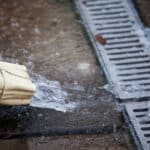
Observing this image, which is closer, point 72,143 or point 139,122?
point 72,143

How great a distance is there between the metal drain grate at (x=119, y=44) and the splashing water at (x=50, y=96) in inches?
10.6

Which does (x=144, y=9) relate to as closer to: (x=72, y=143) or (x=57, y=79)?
(x=57, y=79)

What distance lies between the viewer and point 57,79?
8.21ft

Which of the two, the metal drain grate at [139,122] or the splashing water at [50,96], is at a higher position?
the splashing water at [50,96]

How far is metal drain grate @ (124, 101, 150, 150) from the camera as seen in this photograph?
7.30 feet

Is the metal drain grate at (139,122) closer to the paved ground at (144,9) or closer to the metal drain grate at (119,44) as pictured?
the metal drain grate at (119,44)

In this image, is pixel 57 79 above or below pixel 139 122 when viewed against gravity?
above

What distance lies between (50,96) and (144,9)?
0.93 metres

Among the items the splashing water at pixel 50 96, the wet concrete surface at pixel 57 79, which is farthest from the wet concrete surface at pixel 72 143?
the splashing water at pixel 50 96

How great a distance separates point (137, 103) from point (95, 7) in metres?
0.84

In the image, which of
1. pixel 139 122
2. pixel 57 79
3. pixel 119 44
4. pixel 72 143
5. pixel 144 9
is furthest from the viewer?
pixel 144 9

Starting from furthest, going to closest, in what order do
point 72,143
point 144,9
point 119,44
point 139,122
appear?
point 144,9
point 119,44
point 139,122
point 72,143

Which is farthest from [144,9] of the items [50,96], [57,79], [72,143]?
[72,143]

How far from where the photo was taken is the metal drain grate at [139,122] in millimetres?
2227
